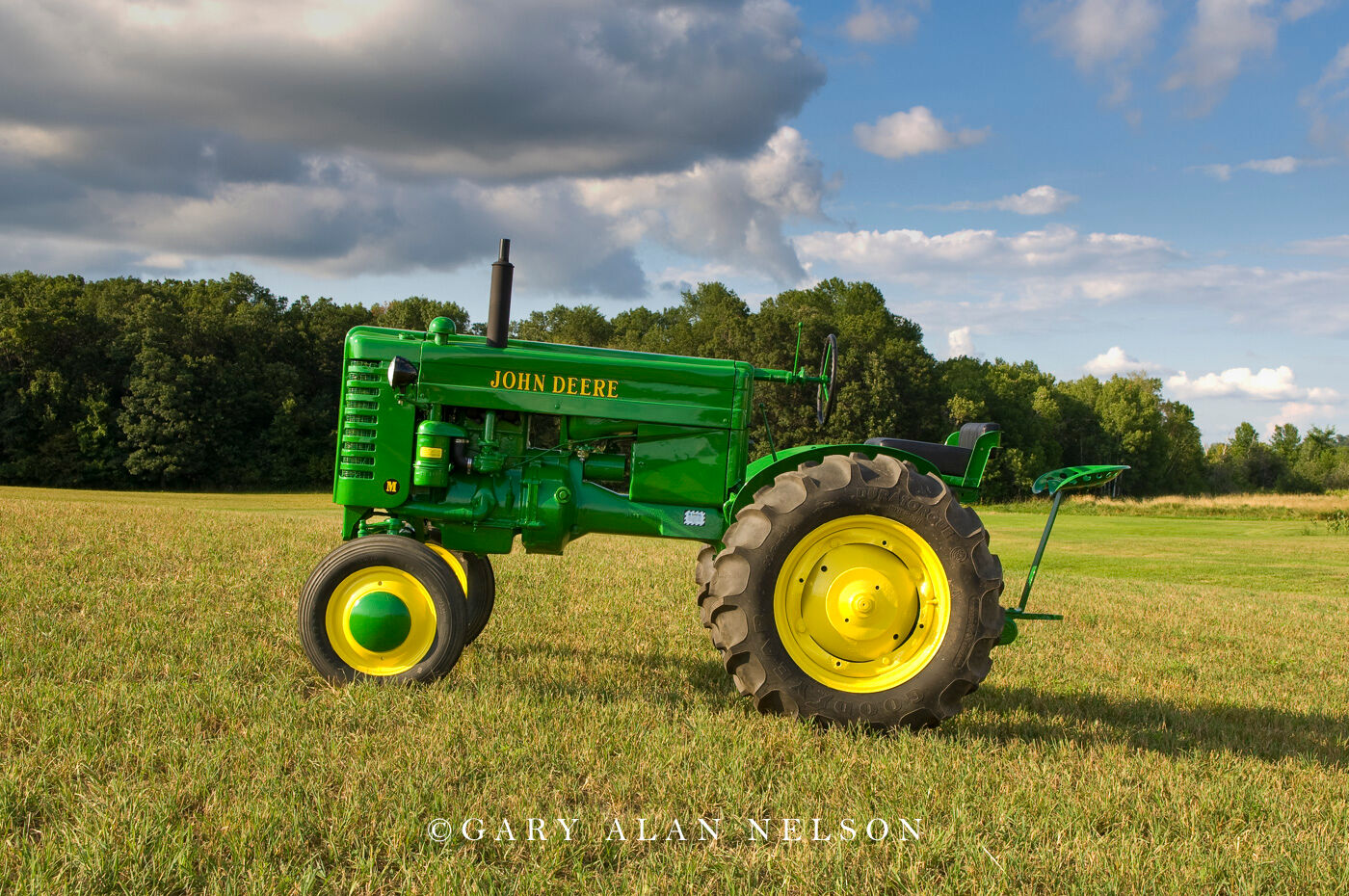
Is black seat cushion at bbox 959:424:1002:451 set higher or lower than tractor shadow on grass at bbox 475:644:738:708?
higher

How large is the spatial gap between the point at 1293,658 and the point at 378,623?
716 cm

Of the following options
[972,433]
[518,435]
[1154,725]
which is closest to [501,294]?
[518,435]

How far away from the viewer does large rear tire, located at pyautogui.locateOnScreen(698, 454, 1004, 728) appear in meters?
4.32

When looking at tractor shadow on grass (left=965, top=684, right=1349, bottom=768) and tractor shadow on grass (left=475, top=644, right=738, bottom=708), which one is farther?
tractor shadow on grass (left=475, top=644, right=738, bottom=708)

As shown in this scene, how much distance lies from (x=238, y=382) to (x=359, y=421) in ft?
137

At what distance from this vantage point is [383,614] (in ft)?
14.9

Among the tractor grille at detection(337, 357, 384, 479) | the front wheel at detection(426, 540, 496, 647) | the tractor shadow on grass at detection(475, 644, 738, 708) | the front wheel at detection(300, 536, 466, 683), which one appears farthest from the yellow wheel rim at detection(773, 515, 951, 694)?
the tractor grille at detection(337, 357, 384, 479)

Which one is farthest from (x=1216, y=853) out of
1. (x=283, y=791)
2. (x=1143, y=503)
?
(x=1143, y=503)

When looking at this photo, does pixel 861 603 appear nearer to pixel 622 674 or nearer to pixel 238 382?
pixel 622 674

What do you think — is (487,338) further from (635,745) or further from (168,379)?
(168,379)

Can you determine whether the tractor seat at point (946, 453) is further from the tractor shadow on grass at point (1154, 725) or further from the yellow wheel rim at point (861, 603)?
the tractor shadow on grass at point (1154, 725)

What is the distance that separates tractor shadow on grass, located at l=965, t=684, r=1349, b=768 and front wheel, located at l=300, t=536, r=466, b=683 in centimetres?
265

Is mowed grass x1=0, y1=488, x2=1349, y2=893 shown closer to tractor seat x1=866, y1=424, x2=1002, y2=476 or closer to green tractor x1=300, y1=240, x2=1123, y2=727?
green tractor x1=300, y1=240, x2=1123, y2=727

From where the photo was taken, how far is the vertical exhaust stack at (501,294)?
4.78 metres
